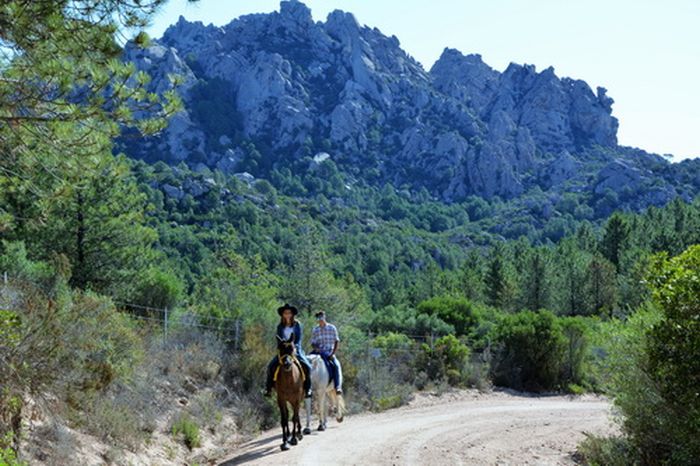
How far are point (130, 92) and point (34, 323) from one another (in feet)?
11.5

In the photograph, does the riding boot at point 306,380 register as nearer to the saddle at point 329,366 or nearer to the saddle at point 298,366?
the saddle at point 298,366

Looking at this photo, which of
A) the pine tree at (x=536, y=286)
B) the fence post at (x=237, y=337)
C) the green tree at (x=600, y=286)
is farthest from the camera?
the pine tree at (x=536, y=286)

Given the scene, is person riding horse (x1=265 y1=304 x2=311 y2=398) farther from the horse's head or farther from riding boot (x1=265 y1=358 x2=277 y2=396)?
the horse's head

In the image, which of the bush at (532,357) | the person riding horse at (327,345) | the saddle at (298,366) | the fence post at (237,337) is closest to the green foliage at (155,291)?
the fence post at (237,337)

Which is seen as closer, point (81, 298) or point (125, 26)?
point (125, 26)

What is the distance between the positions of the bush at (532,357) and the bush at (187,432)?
14860 millimetres

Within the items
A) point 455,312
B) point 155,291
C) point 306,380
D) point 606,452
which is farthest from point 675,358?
point 455,312

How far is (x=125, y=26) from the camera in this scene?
811 centimetres

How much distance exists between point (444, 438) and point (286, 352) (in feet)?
12.8

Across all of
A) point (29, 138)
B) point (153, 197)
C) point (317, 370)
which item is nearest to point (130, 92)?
point (29, 138)

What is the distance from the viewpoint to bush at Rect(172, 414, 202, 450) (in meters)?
12.6

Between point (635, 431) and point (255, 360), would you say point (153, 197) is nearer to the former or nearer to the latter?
point (255, 360)

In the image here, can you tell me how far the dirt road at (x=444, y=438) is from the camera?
1080 cm

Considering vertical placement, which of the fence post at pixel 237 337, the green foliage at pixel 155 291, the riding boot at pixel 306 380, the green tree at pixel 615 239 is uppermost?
the green tree at pixel 615 239
